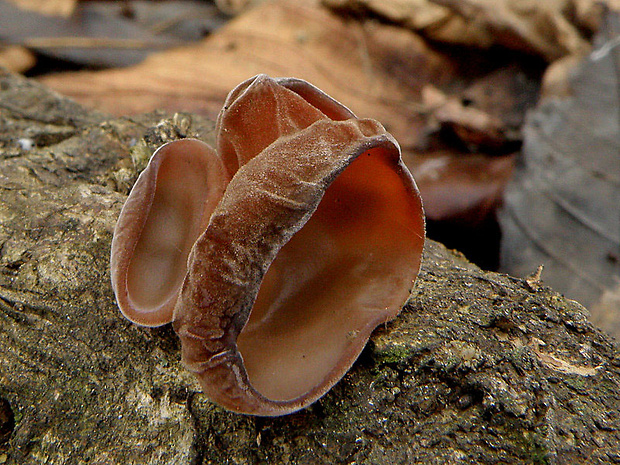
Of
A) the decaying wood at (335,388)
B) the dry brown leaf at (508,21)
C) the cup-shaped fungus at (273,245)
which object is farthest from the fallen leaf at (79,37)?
the cup-shaped fungus at (273,245)

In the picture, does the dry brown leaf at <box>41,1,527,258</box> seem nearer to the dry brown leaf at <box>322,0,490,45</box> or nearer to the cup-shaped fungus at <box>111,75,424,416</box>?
the dry brown leaf at <box>322,0,490,45</box>

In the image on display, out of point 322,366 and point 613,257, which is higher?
point 322,366

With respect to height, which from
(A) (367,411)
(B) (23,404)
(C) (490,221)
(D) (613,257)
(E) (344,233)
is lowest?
(C) (490,221)

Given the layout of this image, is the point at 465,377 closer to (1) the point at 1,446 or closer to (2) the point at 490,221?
(1) the point at 1,446

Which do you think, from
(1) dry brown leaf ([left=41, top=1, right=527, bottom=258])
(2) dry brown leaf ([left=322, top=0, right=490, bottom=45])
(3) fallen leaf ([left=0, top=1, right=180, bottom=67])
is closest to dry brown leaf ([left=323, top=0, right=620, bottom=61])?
(2) dry brown leaf ([left=322, top=0, right=490, bottom=45])

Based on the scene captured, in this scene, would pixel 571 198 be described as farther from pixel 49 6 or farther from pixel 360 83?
pixel 49 6

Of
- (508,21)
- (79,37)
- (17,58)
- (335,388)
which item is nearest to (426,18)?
(508,21)

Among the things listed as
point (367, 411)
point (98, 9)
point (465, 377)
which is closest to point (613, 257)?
point (465, 377)

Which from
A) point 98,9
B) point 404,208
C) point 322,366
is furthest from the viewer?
point 98,9
